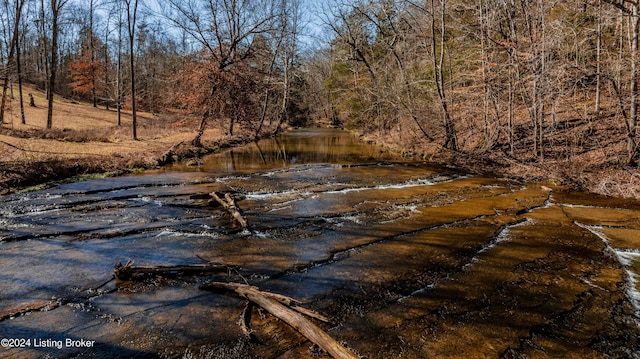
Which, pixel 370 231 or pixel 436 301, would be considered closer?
pixel 436 301

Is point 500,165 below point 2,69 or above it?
below

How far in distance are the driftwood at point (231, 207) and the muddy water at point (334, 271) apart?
0.69 feet

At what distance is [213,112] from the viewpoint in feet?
67.8

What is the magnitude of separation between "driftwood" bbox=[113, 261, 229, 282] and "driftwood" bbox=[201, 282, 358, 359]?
0.50 metres

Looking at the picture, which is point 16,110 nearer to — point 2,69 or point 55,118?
point 55,118

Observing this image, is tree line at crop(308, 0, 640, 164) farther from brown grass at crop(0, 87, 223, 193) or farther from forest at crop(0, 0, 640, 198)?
brown grass at crop(0, 87, 223, 193)

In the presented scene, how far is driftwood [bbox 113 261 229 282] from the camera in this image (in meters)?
5.53

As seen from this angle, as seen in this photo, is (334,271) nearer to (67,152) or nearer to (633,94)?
(633,94)

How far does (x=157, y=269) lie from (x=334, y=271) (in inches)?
111

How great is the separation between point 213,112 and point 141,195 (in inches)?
428

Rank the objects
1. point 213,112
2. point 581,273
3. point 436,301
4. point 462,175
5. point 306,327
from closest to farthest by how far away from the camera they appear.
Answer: point 306,327 < point 436,301 < point 581,273 < point 462,175 < point 213,112

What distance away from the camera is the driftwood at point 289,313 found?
3719 millimetres

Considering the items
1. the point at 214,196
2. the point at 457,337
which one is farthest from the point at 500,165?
the point at 457,337

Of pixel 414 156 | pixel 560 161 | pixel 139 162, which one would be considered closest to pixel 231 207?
pixel 139 162
